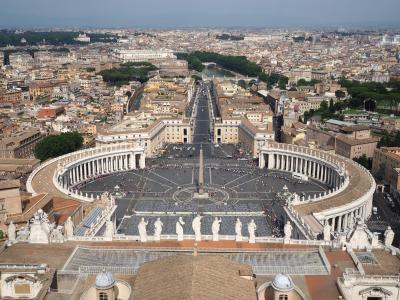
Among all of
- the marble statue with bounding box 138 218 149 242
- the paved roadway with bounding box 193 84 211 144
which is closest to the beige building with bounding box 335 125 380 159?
the paved roadway with bounding box 193 84 211 144

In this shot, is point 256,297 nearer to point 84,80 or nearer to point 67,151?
point 67,151

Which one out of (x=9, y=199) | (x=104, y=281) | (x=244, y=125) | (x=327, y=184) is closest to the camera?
(x=104, y=281)

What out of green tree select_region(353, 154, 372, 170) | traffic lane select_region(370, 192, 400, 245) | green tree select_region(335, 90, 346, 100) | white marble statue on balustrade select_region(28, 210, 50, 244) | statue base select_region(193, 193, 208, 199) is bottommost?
traffic lane select_region(370, 192, 400, 245)

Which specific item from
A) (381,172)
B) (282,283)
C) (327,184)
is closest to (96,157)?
(327,184)

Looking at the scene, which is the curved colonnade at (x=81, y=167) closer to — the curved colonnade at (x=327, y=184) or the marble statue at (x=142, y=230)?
the marble statue at (x=142, y=230)

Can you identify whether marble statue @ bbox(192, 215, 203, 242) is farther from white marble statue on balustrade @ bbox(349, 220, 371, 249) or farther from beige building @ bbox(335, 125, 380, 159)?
beige building @ bbox(335, 125, 380, 159)

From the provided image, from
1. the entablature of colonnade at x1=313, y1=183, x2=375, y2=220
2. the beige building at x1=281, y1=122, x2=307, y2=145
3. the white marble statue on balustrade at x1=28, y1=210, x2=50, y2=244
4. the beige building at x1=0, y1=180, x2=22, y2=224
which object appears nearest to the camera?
the white marble statue on balustrade at x1=28, y1=210, x2=50, y2=244

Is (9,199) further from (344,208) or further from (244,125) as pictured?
(244,125)
